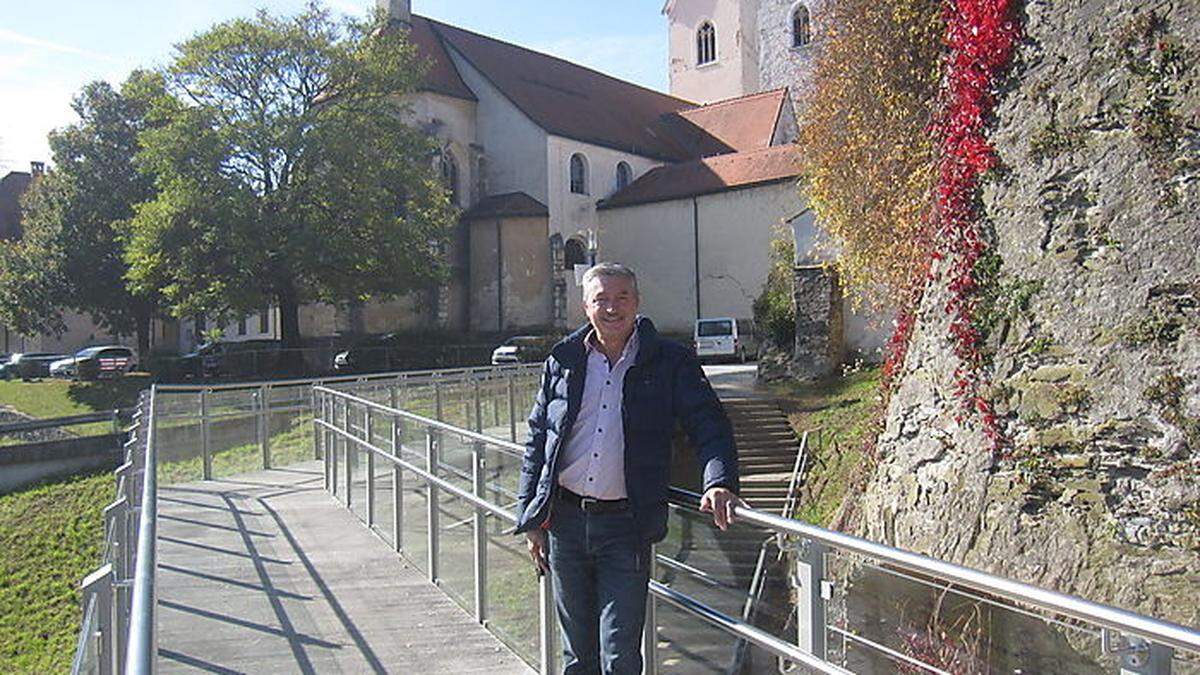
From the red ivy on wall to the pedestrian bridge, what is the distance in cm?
476

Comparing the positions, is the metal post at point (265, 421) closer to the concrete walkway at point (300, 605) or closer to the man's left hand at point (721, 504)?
the concrete walkway at point (300, 605)

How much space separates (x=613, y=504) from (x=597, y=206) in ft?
145

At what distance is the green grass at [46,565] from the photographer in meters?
12.4

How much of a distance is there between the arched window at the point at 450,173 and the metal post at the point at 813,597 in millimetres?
A: 42632

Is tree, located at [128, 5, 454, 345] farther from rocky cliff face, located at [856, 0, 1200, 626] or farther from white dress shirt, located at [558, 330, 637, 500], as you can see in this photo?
white dress shirt, located at [558, 330, 637, 500]

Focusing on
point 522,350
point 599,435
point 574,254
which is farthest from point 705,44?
point 599,435

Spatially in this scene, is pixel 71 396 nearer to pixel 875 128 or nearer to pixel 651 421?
pixel 875 128

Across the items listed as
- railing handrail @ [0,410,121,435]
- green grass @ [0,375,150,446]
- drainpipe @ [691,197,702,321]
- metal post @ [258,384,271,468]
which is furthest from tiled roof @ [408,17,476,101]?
metal post @ [258,384,271,468]

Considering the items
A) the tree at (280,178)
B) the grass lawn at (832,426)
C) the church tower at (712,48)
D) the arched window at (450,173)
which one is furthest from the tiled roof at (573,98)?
the grass lawn at (832,426)

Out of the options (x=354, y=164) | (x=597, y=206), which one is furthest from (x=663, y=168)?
(x=354, y=164)

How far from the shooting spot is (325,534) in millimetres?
9117

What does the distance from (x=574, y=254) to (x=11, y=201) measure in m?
37.1

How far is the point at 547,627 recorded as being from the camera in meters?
5.39

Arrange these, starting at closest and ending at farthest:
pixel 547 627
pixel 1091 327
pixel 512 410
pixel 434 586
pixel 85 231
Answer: pixel 547 627 < pixel 434 586 < pixel 1091 327 < pixel 512 410 < pixel 85 231
